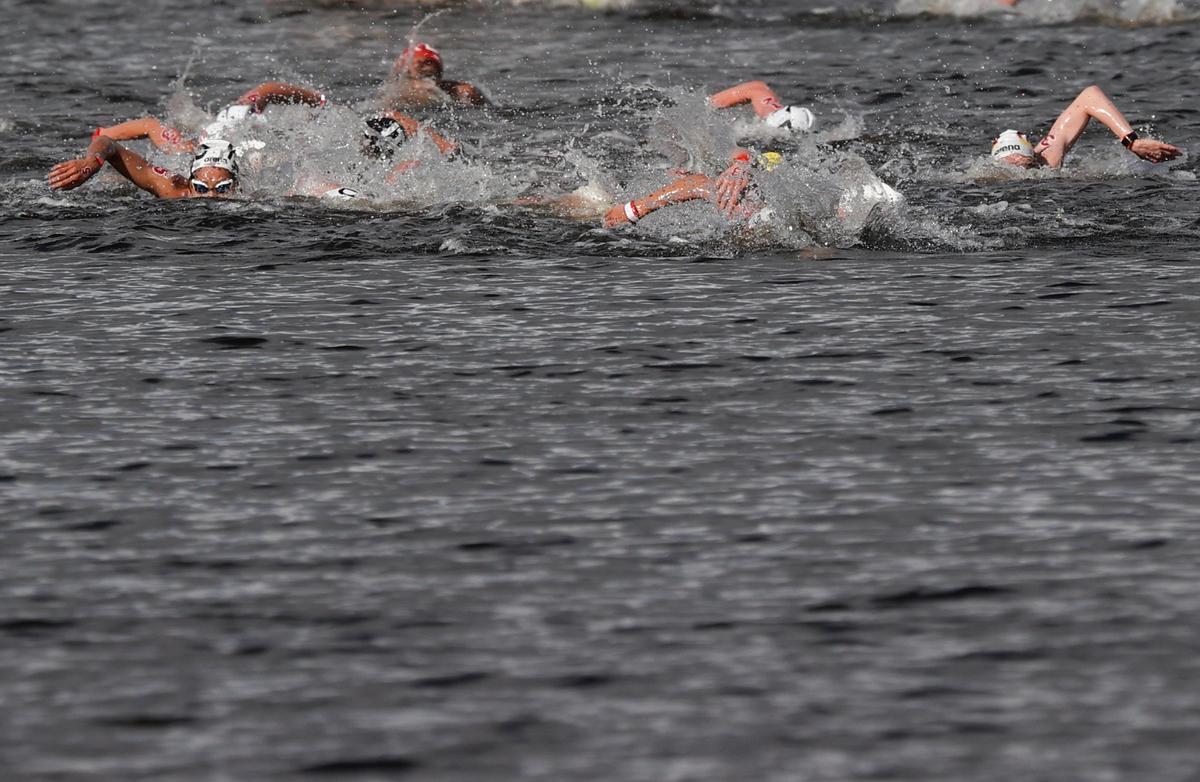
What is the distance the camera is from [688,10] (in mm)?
36656

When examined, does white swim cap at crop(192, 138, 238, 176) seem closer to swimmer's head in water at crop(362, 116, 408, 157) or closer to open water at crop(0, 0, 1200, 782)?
open water at crop(0, 0, 1200, 782)

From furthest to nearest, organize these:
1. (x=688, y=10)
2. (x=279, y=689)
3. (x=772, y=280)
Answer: (x=688, y=10) → (x=772, y=280) → (x=279, y=689)

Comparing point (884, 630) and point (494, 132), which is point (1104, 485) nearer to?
point (884, 630)

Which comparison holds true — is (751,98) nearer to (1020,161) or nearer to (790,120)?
(790,120)

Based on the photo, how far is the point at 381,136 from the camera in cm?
2073

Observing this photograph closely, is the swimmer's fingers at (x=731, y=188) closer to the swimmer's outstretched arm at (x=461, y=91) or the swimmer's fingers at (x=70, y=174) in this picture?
the swimmer's fingers at (x=70, y=174)

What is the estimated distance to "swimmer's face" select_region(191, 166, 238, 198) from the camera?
20.0 meters

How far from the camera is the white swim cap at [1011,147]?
21.1 metres

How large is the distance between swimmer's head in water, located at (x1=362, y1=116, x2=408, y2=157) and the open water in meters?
0.33

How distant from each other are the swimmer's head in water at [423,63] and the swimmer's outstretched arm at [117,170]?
5994 mm

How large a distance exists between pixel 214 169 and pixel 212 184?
0.57 ft

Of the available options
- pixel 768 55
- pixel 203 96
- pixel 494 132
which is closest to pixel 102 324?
pixel 494 132

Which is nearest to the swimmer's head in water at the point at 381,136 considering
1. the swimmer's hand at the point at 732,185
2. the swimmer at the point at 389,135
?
the swimmer at the point at 389,135

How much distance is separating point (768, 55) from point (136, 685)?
24273 mm
